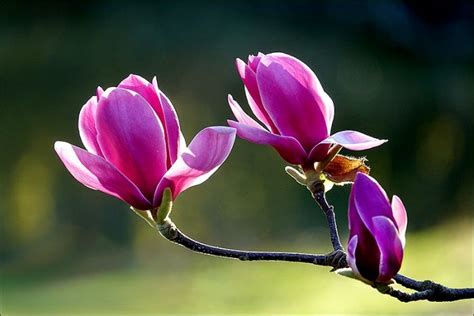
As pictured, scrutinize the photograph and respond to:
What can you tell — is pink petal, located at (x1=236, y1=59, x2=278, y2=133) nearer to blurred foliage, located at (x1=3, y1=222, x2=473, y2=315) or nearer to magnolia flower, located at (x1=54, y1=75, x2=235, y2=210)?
magnolia flower, located at (x1=54, y1=75, x2=235, y2=210)

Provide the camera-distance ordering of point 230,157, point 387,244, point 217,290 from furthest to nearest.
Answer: point 230,157
point 217,290
point 387,244

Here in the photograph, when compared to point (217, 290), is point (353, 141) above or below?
above

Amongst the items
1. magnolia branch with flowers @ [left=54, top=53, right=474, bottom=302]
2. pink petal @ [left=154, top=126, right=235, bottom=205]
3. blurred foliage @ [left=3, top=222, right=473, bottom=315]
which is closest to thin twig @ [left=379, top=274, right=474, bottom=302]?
magnolia branch with flowers @ [left=54, top=53, right=474, bottom=302]

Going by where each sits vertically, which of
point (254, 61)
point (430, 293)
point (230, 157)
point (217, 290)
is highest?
point (254, 61)

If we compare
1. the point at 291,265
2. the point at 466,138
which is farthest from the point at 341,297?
the point at 466,138

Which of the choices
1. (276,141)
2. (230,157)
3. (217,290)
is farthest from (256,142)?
(230,157)

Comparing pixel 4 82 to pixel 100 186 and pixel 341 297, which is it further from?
pixel 100 186

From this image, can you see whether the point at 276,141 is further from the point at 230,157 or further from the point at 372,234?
the point at 230,157

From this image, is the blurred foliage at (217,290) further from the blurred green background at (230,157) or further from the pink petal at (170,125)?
the pink petal at (170,125)
